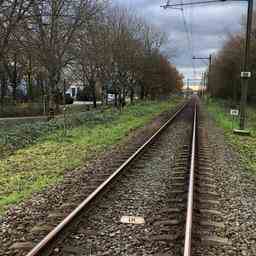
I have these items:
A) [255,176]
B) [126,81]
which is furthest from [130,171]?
[126,81]

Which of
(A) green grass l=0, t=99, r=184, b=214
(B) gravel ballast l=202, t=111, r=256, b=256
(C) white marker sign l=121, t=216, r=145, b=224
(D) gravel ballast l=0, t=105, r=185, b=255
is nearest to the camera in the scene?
(B) gravel ballast l=202, t=111, r=256, b=256

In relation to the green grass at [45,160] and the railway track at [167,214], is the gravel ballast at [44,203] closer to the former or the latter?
the green grass at [45,160]

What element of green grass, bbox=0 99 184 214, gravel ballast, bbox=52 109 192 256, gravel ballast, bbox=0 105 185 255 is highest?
gravel ballast, bbox=52 109 192 256

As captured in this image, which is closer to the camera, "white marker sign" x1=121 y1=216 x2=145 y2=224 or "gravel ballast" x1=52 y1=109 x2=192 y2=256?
"gravel ballast" x1=52 y1=109 x2=192 y2=256

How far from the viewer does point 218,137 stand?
723 inches

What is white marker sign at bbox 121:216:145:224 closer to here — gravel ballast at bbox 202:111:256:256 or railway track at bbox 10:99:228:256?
railway track at bbox 10:99:228:256

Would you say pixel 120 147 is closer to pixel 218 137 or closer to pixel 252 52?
pixel 218 137

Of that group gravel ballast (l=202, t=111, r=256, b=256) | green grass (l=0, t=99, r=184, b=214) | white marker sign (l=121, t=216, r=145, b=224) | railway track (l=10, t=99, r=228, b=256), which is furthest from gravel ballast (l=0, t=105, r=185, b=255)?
gravel ballast (l=202, t=111, r=256, b=256)

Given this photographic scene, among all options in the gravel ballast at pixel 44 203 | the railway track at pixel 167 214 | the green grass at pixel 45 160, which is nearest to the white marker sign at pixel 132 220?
the railway track at pixel 167 214

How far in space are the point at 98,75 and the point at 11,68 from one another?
558 inches

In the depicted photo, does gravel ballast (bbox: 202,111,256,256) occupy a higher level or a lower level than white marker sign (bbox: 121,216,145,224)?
lower

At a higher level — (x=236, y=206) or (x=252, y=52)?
(x=252, y=52)

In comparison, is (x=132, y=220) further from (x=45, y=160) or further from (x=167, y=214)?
(x=45, y=160)

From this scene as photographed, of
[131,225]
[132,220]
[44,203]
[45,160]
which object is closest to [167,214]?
[132,220]
